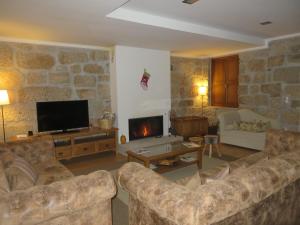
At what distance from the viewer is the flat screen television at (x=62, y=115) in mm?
4031

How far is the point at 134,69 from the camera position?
5035 millimetres

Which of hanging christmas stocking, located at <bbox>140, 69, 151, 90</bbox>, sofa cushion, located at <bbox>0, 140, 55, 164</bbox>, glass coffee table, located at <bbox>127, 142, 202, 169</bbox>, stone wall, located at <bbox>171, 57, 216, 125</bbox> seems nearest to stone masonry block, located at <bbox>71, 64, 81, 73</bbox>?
hanging christmas stocking, located at <bbox>140, 69, 151, 90</bbox>

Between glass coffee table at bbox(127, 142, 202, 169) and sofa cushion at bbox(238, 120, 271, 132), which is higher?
sofa cushion at bbox(238, 120, 271, 132)

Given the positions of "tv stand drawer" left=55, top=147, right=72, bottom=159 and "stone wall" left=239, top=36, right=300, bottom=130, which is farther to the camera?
"stone wall" left=239, top=36, right=300, bottom=130

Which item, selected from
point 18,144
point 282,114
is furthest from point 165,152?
point 282,114

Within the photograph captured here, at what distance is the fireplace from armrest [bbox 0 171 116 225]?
139 inches

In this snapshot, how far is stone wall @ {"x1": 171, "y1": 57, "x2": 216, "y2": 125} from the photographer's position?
628 cm

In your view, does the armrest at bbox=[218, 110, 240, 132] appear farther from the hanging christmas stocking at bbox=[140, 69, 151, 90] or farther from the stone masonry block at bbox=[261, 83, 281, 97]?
the hanging christmas stocking at bbox=[140, 69, 151, 90]

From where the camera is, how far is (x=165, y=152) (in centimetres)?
334

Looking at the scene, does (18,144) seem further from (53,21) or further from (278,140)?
(278,140)

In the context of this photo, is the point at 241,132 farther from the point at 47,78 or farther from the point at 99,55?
the point at 47,78

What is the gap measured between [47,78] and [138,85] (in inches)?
78.3

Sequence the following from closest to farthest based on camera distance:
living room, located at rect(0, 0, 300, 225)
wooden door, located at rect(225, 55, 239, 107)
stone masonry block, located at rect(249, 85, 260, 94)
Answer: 1. living room, located at rect(0, 0, 300, 225)
2. stone masonry block, located at rect(249, 85, 260, 94)
3. wooden door, located at rect(225, 55, 239, 107)

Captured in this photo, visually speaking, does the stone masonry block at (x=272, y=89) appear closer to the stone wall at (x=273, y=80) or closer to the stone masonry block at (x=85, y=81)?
the stone wall at (x=273, y=80)
